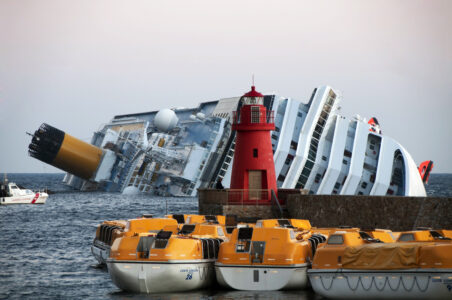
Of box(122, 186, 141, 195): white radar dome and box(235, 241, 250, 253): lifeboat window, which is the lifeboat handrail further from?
box(122, 186, 141, 195): white radar dome

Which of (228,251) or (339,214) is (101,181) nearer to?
(339,214)

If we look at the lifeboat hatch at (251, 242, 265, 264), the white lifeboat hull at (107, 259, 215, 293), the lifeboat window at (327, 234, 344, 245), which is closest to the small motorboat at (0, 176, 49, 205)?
the white lifeboat hull at (107, 259, 215, 293)

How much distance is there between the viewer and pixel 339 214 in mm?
39188

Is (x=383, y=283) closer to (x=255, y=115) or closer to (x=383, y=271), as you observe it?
(x=383, y=271)

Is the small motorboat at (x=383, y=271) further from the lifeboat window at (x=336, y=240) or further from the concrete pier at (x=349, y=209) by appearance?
the concrete pier at (x=349, y=209)

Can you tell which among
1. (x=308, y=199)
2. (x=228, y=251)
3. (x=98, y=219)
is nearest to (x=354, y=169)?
(x=98, y=219)

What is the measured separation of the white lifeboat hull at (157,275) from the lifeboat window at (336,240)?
4.57m

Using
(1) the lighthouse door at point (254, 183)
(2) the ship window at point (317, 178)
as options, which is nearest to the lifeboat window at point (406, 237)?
(1) the lighthouse door at point (254, 183)

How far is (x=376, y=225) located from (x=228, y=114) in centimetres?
5282

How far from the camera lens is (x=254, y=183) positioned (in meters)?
43.2

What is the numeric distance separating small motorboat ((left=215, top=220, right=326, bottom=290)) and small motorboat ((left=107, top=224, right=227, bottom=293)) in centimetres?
85

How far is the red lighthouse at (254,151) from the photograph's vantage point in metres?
42.6

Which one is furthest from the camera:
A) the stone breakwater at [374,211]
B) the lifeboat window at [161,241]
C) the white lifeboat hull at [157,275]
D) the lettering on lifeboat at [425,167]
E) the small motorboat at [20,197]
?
the lettering on lifeboat at [425,167]

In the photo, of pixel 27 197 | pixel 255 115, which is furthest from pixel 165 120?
pixel 255 115
